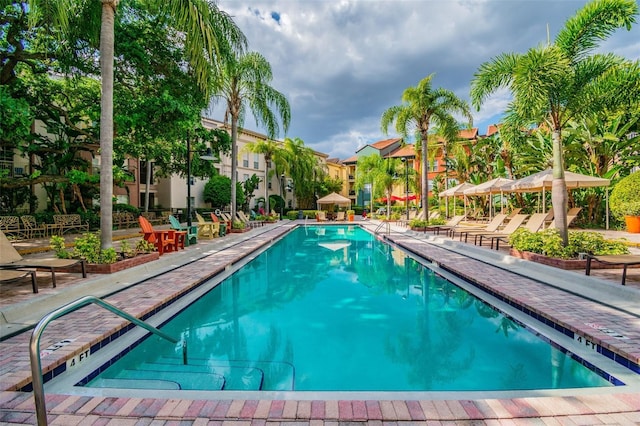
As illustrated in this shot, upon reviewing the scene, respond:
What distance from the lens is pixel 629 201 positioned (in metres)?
13.6

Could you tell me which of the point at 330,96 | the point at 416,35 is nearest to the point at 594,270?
the point at 416,35

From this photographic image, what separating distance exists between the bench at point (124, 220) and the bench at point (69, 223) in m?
1.90

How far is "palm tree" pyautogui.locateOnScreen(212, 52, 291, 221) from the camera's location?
16.6m

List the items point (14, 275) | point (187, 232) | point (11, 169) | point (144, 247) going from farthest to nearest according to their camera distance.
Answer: point (11, 169) < point (187, 232) < point (144, 247) < point (14, 275)

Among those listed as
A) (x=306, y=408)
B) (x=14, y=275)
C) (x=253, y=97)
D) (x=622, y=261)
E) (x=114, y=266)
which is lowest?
(x=306, y=408)

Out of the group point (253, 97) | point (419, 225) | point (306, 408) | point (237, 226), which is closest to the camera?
point (306, 408)

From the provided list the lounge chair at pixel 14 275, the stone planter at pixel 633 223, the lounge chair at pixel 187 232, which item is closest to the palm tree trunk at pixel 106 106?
the lounge chair at pixel 14 275

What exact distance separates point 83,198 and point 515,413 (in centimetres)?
2315

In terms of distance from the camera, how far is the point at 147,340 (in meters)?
4.34

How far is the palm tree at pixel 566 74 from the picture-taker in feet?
26.0

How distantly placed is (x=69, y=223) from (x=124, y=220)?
4159mm

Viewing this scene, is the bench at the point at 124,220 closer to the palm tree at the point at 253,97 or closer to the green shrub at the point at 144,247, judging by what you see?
the palm tree at the point at 253,97

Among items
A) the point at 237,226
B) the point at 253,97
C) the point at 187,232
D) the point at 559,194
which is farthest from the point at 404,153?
the point at 559,194

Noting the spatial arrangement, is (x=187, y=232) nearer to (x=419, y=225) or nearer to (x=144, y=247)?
(x=144, y=247)
